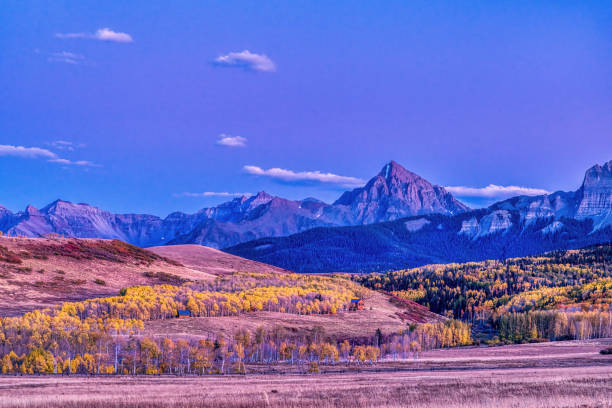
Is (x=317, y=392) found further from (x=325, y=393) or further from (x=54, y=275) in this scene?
(x=54, y=275)

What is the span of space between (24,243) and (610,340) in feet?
539

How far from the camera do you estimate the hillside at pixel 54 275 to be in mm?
138375

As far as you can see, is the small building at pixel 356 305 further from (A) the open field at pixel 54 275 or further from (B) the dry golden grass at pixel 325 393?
(B) the dry golden grass at pixel 325 393

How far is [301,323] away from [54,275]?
73.2 meters

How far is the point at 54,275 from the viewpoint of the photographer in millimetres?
162375

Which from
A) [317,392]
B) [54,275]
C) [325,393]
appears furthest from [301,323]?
[325,393]

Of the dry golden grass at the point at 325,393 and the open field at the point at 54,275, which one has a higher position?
the open field at the point at 54,275

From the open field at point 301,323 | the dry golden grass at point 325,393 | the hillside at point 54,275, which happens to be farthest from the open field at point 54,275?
the dry golden grass at point 325,393


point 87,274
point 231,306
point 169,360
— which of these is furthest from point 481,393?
point 87,274

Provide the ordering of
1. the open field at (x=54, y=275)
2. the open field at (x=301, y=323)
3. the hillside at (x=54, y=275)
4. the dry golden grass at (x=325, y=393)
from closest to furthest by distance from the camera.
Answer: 1. the dry golden grass at (x=325, y=393)
2. the open field at (x=301, y=323)
3. the open field at (x=54, y=275)
4. the hillside at (x=54, y=275)

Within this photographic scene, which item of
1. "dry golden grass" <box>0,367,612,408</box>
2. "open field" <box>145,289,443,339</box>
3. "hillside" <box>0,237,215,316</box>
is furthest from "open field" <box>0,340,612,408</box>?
"hillside" <box>0,237,215,316</box>

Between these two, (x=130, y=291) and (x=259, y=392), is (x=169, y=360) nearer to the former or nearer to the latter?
(x=259, y=392)

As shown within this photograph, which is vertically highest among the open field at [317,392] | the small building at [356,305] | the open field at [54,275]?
the open field at [54,275]

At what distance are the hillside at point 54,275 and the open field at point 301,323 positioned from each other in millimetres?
37502
